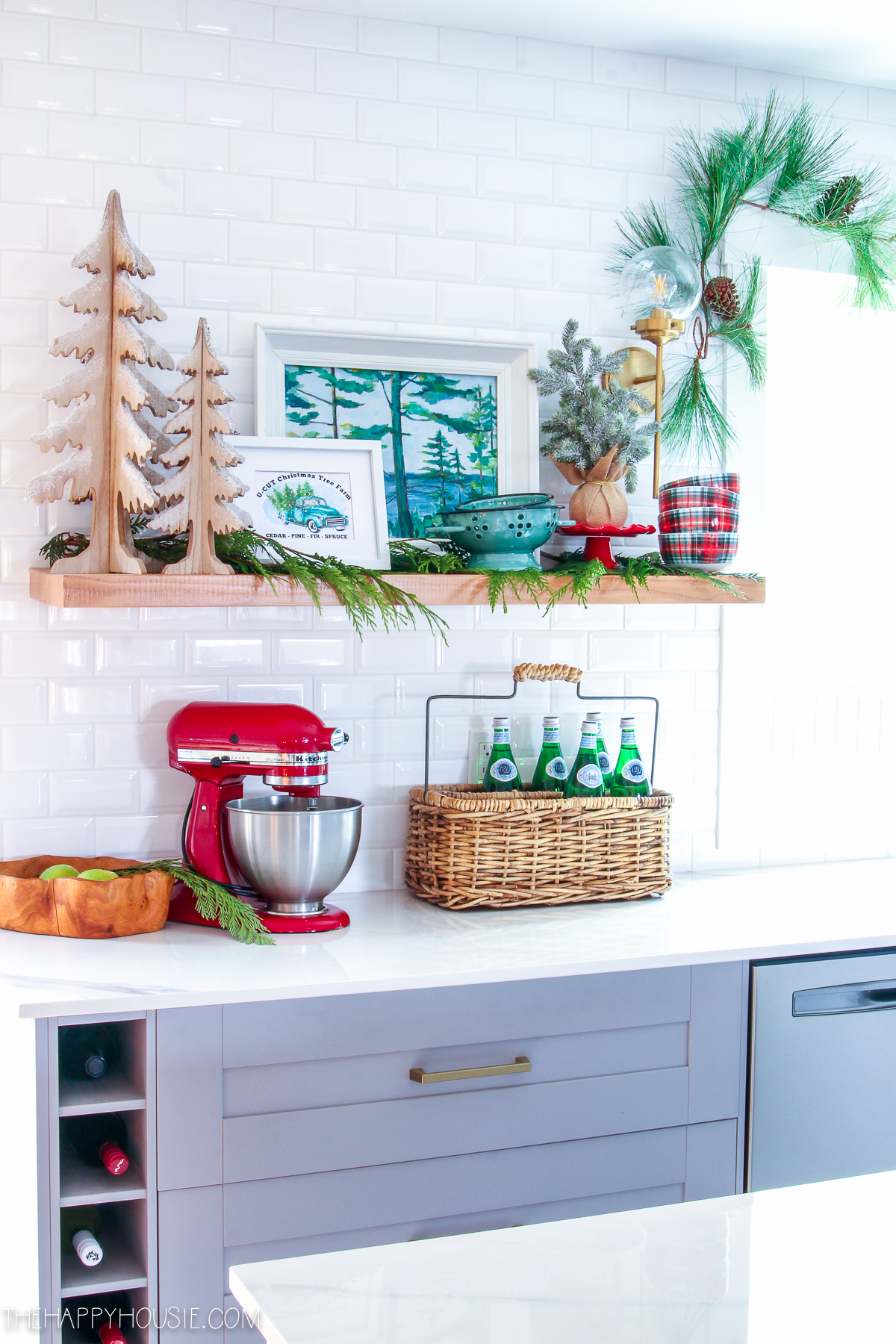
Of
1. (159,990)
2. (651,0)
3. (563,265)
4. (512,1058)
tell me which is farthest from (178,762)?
(651,0)

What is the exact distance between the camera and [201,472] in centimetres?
200

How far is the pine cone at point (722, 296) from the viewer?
102 inches

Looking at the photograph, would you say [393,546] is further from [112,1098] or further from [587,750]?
[112,1098]

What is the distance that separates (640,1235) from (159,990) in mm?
928

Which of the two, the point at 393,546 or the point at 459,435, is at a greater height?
the point at 459,435

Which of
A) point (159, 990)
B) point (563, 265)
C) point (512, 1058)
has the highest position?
point (563, 265)

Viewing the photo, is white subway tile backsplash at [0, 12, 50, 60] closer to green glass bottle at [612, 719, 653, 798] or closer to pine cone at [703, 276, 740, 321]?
pine cone at [703, 276, 740, 321]

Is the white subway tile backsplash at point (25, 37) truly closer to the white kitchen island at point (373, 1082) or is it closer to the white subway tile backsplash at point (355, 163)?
the white subway tile backsplash at point (355, 163)

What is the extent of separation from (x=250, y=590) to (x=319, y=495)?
310 mm

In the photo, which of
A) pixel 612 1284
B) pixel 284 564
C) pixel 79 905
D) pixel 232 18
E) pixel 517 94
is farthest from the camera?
pixel 517 94

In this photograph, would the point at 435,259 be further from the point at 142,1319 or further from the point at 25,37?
the point at 142,1319

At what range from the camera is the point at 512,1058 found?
189cm

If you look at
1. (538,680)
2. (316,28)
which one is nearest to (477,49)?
(316,28)

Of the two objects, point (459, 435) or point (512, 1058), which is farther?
point (459, 435)
